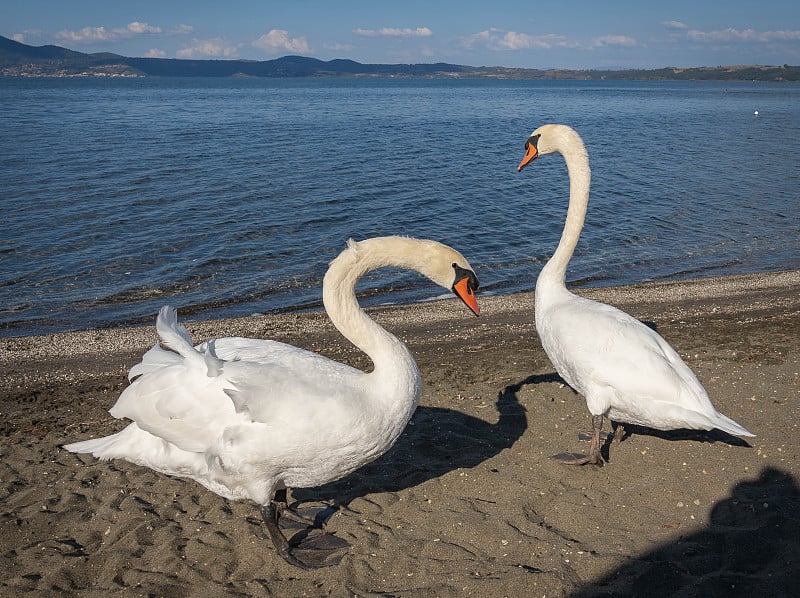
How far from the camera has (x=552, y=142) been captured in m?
7.04

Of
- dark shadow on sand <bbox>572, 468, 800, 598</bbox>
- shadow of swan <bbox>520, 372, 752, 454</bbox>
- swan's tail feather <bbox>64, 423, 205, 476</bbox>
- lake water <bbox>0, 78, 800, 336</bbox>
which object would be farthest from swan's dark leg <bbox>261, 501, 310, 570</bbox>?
lake water <bbox>0, 78, 800, 336</bbox>

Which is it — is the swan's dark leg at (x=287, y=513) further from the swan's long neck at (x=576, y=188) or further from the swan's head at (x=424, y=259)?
the swan's long neck at (x=576, y=188)

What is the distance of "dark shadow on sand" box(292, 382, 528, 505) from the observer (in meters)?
5.21

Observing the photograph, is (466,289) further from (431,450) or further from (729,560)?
(729,560)

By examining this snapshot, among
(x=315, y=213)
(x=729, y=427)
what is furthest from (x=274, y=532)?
(x=315, y=213)

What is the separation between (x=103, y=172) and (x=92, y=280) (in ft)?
44.6

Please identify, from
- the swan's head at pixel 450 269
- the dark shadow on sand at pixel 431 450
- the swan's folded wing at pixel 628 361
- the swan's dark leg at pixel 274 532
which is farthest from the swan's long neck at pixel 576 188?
the swan's dark leg at pixel 274 532

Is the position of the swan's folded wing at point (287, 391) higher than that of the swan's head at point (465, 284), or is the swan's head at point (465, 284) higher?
the swan's head at point (465, 284)

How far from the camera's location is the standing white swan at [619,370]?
492 cm

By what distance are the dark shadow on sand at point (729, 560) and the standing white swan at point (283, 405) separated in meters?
1.56

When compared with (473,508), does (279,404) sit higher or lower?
higher

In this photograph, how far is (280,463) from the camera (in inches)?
160

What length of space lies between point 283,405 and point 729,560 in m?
2.73

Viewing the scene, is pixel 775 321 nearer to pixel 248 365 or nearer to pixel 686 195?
pixel 248 365
